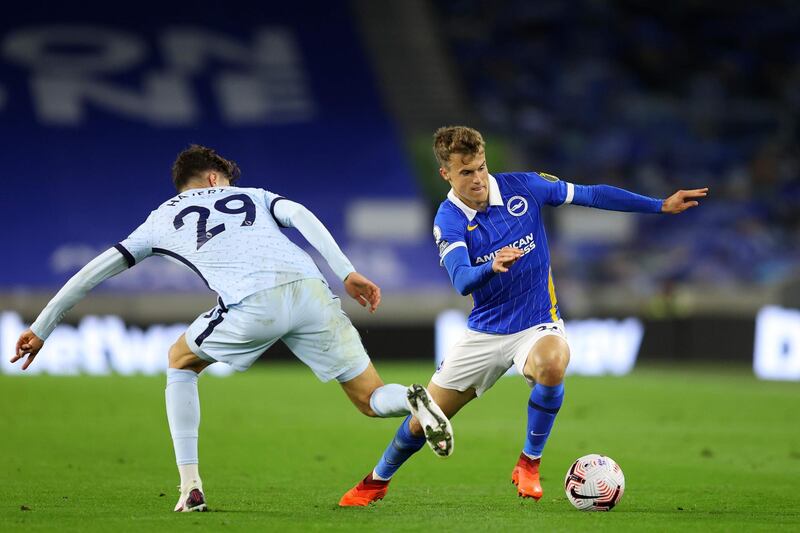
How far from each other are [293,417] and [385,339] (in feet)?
27.1

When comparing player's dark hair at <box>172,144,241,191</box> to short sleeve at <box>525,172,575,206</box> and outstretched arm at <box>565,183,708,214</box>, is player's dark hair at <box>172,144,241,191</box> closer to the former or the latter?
short sleeve at <box>525,172,575,206</box>

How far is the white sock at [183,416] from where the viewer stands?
6.17 metres

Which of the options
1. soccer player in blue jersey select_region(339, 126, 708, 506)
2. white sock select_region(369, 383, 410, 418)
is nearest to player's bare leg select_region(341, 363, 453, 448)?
white sock select_region(369, 383, 410, 418)

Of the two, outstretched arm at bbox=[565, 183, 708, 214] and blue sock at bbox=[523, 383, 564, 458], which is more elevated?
outstretched arm at bbox=[565, 183, 708, 214]

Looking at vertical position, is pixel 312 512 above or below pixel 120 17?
below

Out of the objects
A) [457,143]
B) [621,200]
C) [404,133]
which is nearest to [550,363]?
[621,200]

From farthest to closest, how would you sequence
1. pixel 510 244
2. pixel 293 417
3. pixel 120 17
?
pixel 120 17
pixel 293 417
pixel 510 244

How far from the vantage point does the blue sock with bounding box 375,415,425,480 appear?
662 centimetres

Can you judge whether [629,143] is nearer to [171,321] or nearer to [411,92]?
[411,92]

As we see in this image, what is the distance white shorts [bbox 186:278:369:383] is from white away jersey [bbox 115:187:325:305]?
Result: 0.06m

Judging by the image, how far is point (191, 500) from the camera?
6148 millimetres

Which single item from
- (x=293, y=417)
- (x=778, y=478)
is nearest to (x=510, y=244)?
(x=778, y=478)

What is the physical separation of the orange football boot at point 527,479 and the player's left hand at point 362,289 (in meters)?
1.53

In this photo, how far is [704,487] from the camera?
25.3 ft
